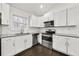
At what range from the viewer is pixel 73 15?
2.39m

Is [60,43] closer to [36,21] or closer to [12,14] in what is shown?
[36,21]

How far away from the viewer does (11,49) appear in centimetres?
214

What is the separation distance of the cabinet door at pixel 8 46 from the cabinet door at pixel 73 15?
2.40 m

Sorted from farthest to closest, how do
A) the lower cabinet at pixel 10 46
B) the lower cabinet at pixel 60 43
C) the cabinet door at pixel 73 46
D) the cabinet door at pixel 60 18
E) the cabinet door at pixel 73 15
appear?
the cabinet door at pixel 60 18 < the lower cabinet at pixel 60 43 < the cabinet door at pixel 73 15 < the cabinet door at pixel 73 46 < the lower cabinet at pixel 10 46

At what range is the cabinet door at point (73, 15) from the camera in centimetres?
230

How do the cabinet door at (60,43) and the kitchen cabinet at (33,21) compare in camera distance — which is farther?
the kitchen cabinet at (33,21)

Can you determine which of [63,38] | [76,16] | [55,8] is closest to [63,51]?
[63,38]

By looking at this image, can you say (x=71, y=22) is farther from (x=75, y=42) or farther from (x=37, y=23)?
(x=37, y=23)

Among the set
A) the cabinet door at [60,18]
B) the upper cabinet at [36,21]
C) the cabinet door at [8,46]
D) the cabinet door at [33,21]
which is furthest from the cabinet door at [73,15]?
the cabinet door at [8,46]

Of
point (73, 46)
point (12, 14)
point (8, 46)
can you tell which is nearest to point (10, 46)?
point (8, 46)

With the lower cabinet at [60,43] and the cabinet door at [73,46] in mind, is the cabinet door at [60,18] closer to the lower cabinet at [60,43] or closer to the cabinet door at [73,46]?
the lower cabinet at [60,43]

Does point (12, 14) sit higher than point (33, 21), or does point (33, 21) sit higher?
point (12, 14)

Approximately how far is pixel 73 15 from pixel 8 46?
→ 267 cm

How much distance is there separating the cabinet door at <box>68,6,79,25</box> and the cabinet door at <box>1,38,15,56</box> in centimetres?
240
